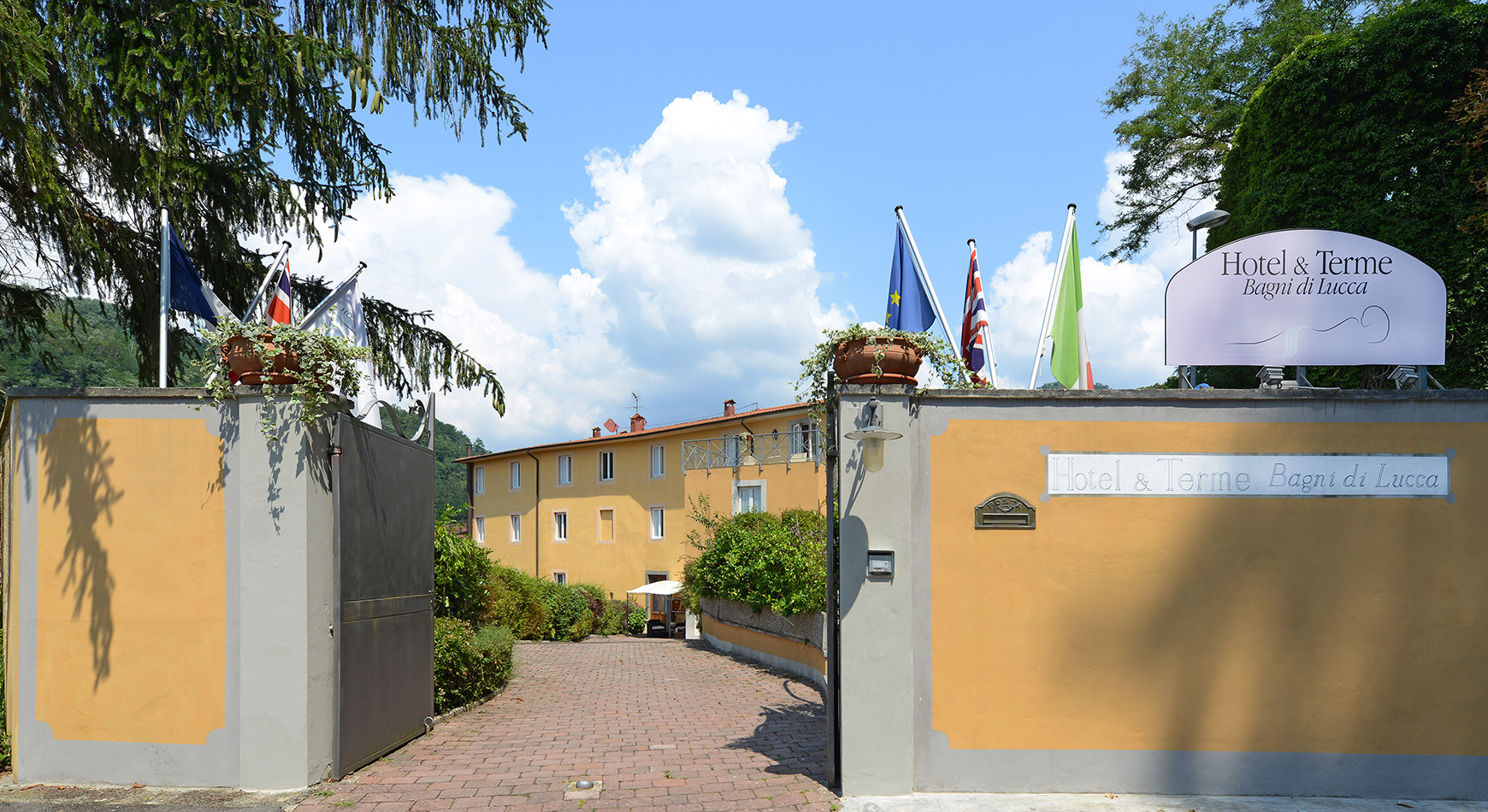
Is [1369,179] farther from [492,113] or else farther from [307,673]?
[307,673]

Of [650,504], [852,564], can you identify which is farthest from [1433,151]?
[650,504]

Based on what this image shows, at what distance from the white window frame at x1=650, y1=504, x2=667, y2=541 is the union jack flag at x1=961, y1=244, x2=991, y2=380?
23.5 meters

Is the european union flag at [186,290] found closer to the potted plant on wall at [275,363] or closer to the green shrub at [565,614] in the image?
the potted plant on wall at [275,363]

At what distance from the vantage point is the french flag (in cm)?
711

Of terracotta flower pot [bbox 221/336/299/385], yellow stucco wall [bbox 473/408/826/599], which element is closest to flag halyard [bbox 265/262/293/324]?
terracotta flower pot [bbox 221/336/299/385]

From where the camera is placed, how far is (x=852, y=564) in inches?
225

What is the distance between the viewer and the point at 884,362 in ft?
18.9

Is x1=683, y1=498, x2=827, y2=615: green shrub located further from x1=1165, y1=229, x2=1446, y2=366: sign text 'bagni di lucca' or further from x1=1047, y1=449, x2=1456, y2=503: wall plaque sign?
x1=1165, y1=229, x2=1446, y2=366: sign text 'bagni di lucca'

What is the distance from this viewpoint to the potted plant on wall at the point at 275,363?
18.9 feet

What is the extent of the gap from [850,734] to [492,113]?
27.0 ft

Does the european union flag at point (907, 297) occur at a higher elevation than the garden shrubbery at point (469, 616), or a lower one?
higher

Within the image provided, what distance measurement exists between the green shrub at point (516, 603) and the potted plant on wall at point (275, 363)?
22.7 feet

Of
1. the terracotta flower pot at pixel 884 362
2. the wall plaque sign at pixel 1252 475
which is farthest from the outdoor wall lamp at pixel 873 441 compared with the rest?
the wall plaque sign at pixel 1252 475

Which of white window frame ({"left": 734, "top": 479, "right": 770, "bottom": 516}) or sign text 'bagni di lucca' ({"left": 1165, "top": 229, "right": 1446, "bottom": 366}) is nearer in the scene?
sign text 'bagni di lucca' ({"left": 1165, "top": 229, "right": 1446, "bottom": 366})
